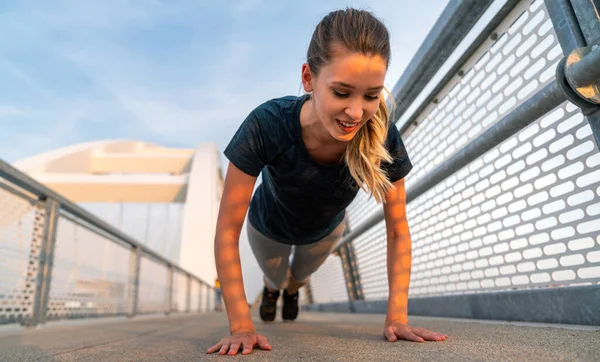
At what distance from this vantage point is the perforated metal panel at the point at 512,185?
1188 mm

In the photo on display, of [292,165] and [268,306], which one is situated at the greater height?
[292,165]

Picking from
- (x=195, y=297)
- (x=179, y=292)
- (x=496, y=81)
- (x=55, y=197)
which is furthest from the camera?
(x=195, y=297)

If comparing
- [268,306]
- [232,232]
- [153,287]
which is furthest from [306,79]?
[153,287]

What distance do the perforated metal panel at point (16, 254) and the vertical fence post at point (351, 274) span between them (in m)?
2.73

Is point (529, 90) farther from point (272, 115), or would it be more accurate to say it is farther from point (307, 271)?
point (307, 271)

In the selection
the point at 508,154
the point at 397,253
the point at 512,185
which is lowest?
the point at 397,253

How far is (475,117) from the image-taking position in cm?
170

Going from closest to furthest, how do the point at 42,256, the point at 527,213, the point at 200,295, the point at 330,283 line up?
the point at 527,213
the point at 42,256
the point at 330,283
the point at 200,295

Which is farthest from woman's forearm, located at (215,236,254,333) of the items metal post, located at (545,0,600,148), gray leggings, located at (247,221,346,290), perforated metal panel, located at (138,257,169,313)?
perforated metal panel, located at (138,257,169,313)

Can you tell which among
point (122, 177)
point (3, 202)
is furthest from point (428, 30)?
point (122, 177)

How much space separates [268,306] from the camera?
2.79 metres

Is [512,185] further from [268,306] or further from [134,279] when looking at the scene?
[134,279]

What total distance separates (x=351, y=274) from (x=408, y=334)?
3053 mm

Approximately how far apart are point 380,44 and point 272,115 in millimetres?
445
